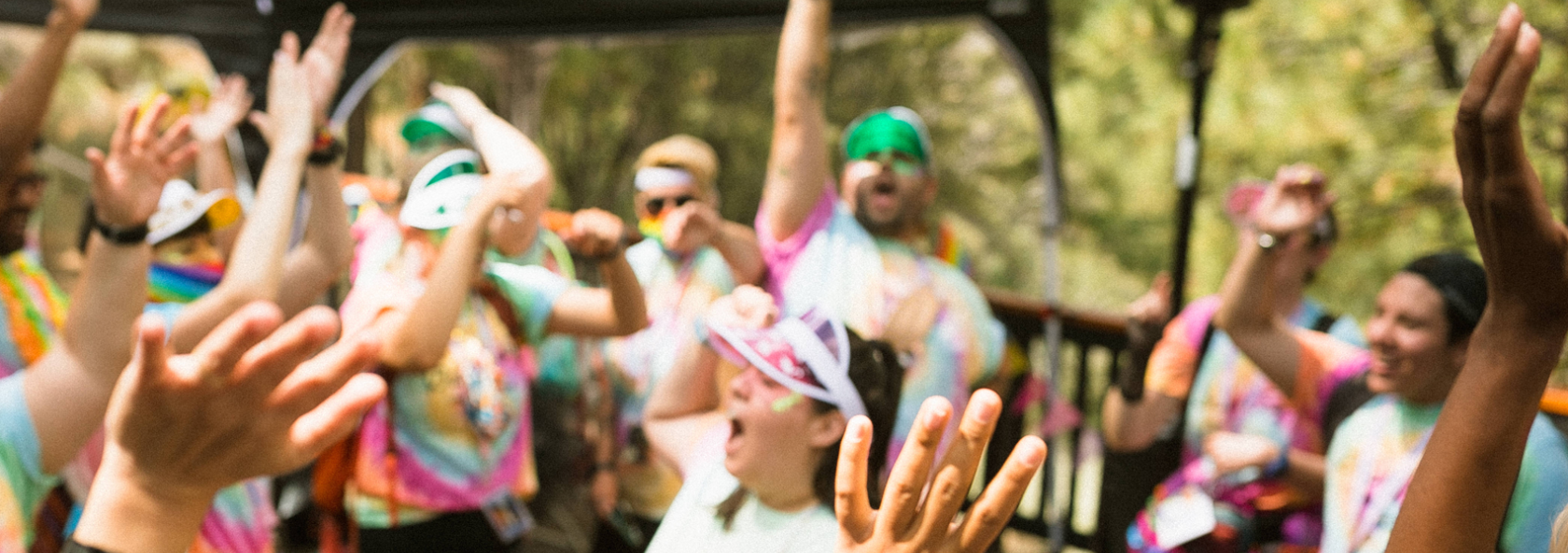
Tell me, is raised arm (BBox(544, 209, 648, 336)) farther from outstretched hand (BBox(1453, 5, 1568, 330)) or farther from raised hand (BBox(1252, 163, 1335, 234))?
outstretched hand (BBox(1453, 5, 1568, 330))

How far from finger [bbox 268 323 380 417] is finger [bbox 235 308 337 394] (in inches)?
0.7

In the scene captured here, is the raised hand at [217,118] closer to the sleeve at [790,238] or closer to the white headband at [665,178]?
the white headband at [665,178]

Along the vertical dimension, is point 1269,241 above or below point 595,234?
below

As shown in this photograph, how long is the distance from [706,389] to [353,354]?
1124 millimetres

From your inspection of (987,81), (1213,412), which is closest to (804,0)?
(1213,412)

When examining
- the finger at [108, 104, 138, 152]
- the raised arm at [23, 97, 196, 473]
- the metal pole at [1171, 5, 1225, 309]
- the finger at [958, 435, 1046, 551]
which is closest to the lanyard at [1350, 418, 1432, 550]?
the finger at [958, 435, 1046, 551]

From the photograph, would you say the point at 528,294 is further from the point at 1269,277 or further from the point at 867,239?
the point at 1269,277

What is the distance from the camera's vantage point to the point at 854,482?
46.5 inches

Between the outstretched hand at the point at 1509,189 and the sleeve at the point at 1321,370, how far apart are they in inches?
58.2

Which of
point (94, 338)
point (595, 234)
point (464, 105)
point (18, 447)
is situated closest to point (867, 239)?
point (595, 234)

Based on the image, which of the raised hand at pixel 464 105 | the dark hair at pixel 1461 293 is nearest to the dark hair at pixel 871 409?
the raised hand at pixel 464 105

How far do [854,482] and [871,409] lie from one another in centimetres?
61

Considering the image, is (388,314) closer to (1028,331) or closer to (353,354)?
(353,354)

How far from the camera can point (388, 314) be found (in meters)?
2.26
